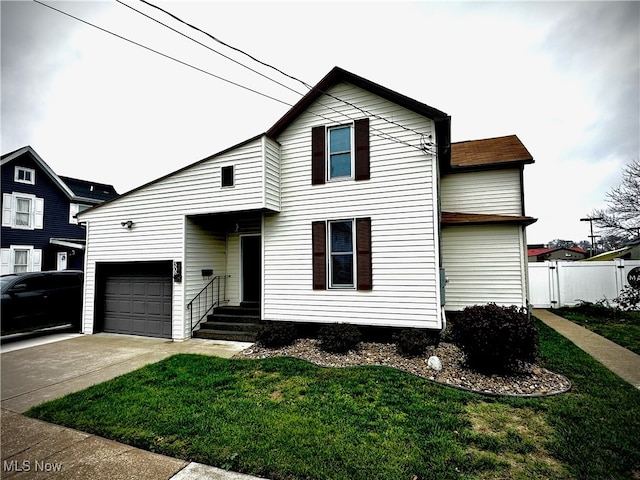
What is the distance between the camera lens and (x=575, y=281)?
12.3 m

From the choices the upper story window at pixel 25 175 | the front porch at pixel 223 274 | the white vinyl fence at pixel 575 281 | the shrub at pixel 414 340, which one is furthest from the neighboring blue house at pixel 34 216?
the white vinyl fence at pixel 575 281

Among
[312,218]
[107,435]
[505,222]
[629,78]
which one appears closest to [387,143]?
[312,218]

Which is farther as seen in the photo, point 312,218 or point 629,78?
point 629,78

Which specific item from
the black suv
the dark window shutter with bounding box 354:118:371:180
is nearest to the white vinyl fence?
the dark window shutter with bounding box 354:118:371:180

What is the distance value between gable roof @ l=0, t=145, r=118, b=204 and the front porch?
14.3 meters

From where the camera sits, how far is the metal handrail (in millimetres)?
8969

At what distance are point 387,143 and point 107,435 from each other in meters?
7.45

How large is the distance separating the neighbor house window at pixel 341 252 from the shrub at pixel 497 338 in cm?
272

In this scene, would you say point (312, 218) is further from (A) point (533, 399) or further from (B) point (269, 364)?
(A) point (533, 399)

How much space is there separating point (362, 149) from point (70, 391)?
298 inches

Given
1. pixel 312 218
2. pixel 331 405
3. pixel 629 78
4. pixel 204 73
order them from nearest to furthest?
pixel 331 405 < pixel 204 73 < pixel 312 218 < pixel 629 78

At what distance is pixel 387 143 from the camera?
7.70 m

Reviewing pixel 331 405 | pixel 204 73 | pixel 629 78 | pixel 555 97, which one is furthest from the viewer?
pixel 555 97

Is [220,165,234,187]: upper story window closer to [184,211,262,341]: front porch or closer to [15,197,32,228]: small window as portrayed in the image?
[184,211,262,341]: front porch
